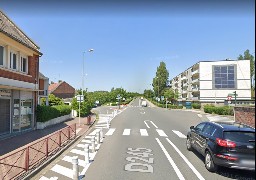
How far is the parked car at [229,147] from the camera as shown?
22.2 feet

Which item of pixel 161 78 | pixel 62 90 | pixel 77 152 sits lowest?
pixel 77 152

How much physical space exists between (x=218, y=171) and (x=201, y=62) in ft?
193

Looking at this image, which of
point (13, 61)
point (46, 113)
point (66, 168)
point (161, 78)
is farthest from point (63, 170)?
point (161, 78)

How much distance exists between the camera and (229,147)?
22.9 ft

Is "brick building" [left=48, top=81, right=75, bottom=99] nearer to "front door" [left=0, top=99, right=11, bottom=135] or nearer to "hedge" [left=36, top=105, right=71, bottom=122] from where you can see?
"hedge" [left=36, top=105, right=71, bottom=122]

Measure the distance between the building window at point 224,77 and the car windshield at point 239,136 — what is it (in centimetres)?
5795

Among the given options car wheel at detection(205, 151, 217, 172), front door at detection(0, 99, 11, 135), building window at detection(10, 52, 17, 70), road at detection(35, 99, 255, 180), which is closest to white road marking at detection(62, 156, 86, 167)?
road at detection(35, 99, 255, 180)

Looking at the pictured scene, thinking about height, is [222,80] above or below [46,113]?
above

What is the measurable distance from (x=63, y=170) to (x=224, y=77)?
61053mm

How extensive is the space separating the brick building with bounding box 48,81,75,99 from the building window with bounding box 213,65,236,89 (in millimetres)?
42536

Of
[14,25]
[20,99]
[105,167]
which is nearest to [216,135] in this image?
[105,167]

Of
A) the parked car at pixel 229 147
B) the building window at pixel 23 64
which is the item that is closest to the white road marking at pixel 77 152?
the parked car at pixel 229 147

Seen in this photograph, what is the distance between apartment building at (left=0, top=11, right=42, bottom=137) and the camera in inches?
540

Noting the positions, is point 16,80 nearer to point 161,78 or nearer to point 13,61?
point 13,61
